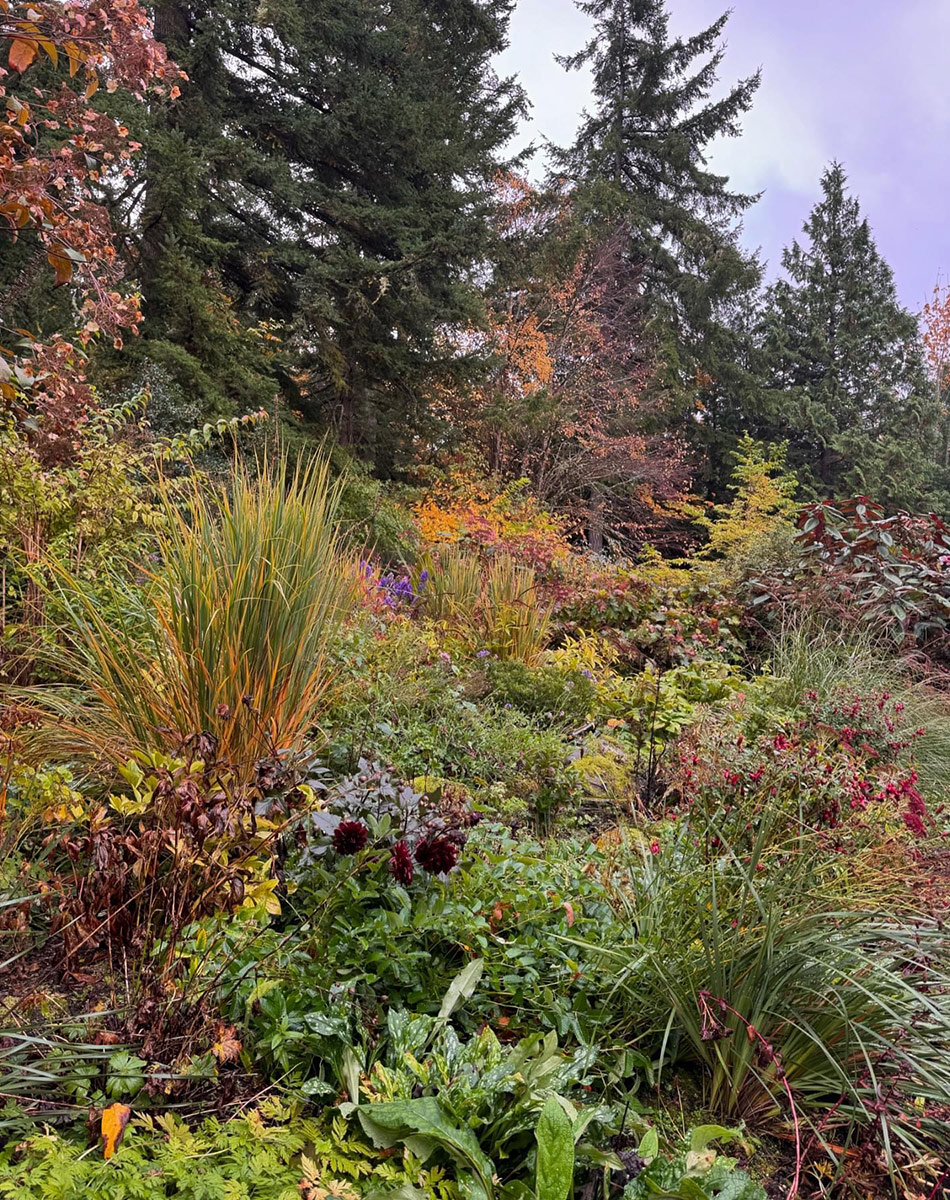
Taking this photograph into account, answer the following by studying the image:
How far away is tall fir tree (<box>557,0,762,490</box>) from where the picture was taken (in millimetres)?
16703

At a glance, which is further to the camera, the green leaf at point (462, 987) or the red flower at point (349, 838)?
the red flower at point (349, 838)

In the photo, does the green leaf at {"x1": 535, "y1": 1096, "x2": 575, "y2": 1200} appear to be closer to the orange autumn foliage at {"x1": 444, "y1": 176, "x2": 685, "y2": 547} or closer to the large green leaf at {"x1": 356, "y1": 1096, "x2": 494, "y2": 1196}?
the large green leaf at {"x1": 356, "y1": 1096, "x2": 494, "y2": 1196}

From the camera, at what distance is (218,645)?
6.71ft

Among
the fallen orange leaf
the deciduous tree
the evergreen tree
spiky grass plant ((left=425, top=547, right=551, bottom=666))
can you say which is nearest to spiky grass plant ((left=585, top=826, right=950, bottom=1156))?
the fallen orange leaf

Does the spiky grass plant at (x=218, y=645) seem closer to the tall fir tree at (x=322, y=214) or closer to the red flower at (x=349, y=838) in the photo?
the red flower at (x=349, y=838)

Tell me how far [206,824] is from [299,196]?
9259 millimetres

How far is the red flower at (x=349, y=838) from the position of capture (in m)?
1.52

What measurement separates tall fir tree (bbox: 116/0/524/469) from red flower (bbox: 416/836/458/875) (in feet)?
23.9

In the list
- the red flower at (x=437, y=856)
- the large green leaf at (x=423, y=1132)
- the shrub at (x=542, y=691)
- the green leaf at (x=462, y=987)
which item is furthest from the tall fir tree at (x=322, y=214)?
the large green leaf at (x=423, y=1132)

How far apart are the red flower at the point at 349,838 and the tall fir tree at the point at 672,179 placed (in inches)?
631

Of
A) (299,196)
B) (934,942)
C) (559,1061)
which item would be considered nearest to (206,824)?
(559,1061)

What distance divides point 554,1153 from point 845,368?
22.3m

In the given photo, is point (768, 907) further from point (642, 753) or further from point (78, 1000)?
point (642, 753)

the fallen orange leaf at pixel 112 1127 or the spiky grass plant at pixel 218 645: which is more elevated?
the spiky grass plant at pixel 218 645
